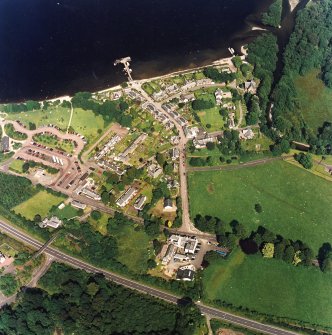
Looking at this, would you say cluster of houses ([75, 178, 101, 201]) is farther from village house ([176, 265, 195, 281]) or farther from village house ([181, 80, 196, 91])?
village house ([181, 80, 196, 91])

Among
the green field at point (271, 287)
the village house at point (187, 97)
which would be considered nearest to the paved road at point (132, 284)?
the green field at point (271, 287)

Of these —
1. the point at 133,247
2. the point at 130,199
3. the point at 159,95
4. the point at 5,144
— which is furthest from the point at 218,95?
the point at 5,144

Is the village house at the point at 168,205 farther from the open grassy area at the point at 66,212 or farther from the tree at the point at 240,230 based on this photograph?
the open grassy area at the point at 66,212

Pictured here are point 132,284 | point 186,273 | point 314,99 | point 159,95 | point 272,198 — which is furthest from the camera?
point 314,99

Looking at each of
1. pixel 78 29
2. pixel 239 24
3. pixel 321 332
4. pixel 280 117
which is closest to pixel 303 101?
pixel 280 117

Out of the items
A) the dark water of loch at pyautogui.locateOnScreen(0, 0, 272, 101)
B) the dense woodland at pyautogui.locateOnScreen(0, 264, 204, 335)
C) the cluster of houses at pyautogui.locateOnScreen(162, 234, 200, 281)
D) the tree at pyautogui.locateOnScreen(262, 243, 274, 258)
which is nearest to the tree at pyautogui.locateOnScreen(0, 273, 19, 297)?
the dense woodland at pyautogui.locateOnScreen(0, 264, 204, 335)

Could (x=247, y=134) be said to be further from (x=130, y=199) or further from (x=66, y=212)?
(x=66, y=212)
